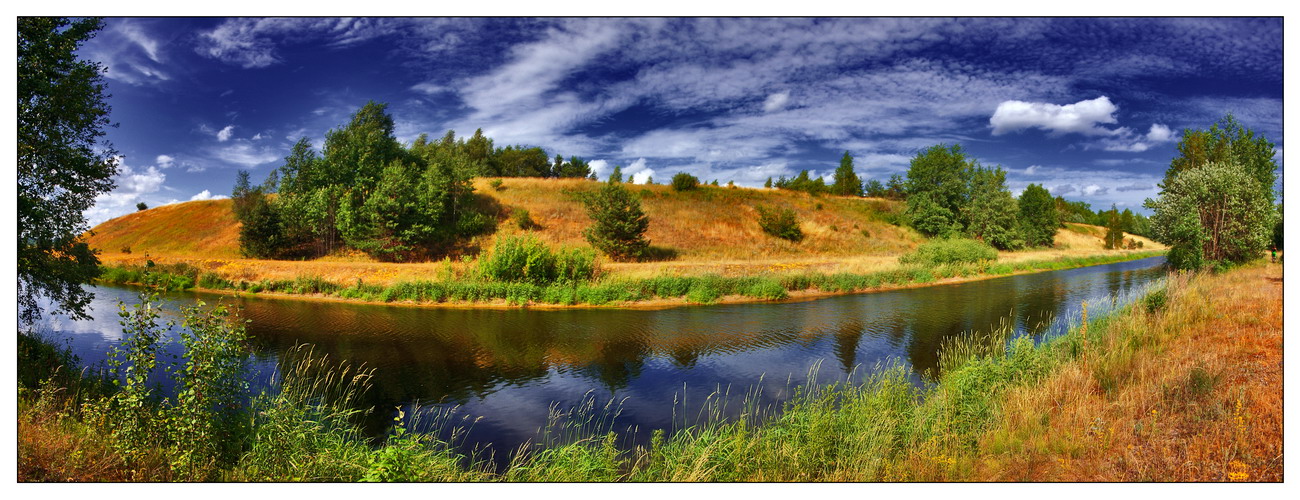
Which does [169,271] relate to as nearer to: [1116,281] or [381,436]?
[381,436]

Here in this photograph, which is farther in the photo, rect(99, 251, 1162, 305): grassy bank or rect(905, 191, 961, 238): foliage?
rect(905, 191, 961, 238): foliage

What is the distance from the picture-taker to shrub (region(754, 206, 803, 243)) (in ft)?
163

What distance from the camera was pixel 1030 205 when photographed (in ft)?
198

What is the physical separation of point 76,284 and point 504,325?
1027 centimetres

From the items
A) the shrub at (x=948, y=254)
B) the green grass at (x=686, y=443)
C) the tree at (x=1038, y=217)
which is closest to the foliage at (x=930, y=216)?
the tree at (x=1038, y=217)

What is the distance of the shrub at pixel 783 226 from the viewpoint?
4969 centimetres

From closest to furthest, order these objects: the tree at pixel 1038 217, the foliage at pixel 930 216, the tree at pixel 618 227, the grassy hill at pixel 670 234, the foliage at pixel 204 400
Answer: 1. the foliage at pixel 204 400
2. the grassy hill at pixel 670 234
3. the tree at pixel 618 227
4. the foliage at pixel 930 216
5. the tree at pixel 1038 217

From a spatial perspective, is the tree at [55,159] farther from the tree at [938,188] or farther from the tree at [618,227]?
the tree at [938,188]

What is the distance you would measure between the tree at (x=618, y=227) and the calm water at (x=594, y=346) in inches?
630

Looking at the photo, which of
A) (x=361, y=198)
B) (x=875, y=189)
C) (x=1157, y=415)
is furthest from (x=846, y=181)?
(x=1157, y=415)

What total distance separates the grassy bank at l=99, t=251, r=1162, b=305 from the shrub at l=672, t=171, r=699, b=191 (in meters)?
33.3

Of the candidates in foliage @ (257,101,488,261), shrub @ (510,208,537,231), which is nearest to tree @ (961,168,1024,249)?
shrub @ (510,208,537,231)

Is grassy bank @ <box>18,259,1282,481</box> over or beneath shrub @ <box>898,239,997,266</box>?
beneath

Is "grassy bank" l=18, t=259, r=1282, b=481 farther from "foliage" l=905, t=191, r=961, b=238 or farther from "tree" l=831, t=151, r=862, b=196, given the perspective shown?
"tree" l=831, t=151, r=862, b=196
